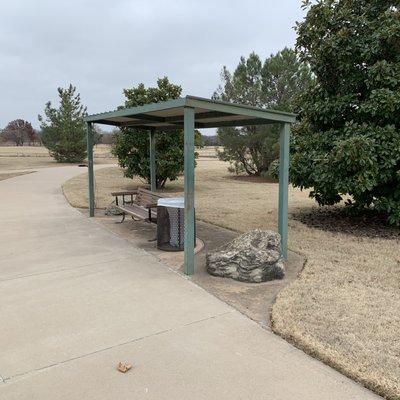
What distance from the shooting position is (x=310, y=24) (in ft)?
25.1

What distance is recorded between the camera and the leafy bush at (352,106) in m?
6.55

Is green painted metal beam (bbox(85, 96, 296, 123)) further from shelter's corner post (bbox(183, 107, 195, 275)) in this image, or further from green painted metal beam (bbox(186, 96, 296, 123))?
shelter's corner post (bbox(183, 107, 195, 275))

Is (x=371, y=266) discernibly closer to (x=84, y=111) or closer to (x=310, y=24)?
(x=310, y=24)

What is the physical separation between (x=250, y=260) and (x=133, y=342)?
1922 mm

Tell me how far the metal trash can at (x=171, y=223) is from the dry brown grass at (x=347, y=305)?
1799mm

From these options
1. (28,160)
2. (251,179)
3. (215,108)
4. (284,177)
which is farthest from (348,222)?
→ (28,160)

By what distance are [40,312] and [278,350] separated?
226 centimetres

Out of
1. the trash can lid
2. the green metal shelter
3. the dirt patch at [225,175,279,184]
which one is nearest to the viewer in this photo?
the green metal shelter

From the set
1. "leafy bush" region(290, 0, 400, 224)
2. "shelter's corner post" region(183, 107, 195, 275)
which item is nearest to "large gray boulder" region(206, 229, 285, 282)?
"shelter's corner post" region(183, 107, 195, 275)

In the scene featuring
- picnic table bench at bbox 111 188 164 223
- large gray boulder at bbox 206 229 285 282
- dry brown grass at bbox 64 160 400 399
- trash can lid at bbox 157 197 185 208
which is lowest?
dry brown grass at bbox 64 160 400 399

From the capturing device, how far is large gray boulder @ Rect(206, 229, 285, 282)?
15.5ft

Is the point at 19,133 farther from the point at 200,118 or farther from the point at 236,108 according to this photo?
the point at 236,108

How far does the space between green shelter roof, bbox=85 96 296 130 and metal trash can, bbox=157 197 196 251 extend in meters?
1.41

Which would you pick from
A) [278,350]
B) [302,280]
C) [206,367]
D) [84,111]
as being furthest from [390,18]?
[84,111]
